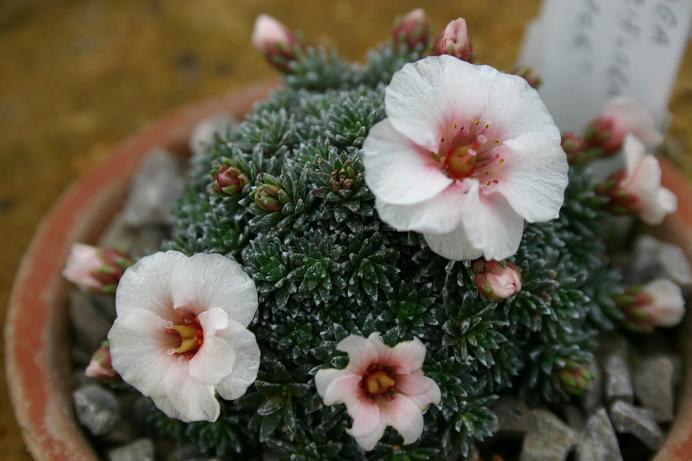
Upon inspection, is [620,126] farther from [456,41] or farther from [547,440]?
[547,440]

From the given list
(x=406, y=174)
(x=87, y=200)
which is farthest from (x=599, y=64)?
(x=87, y=200)

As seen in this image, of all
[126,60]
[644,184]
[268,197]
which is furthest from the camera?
[126,60]

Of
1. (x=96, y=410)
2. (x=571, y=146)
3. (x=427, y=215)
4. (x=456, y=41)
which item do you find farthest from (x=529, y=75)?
(x=96, y=410)

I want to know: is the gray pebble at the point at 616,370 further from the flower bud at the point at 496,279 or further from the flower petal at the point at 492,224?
the flower petal at the point at 492,224

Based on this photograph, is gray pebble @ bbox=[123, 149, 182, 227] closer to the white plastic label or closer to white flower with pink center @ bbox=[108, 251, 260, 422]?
white flower with pink center @ bbox=[108, 251, 260, 422]

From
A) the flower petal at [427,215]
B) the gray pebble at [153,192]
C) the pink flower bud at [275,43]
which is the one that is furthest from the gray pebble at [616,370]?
the gray pebble at [153,192]

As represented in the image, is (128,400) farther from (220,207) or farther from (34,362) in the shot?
(220,207)
